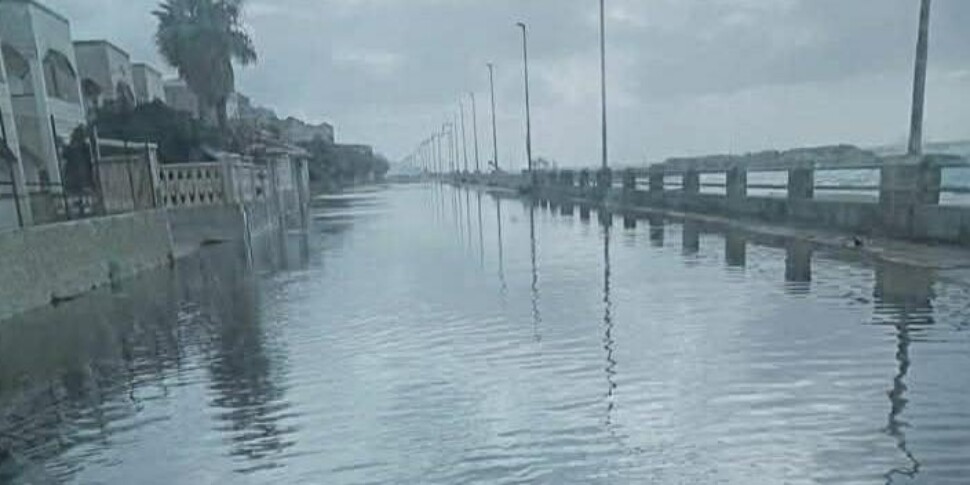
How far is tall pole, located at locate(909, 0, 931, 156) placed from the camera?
15.7 metres

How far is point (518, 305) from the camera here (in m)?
10.7

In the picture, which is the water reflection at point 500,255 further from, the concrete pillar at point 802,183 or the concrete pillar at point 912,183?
the concrete pillar at point 912,183

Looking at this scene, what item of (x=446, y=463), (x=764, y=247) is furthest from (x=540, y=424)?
(x=764, y=247)

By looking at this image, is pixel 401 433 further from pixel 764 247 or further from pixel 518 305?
pixel 764 247

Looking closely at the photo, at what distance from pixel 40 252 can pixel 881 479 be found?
12981 millimetres

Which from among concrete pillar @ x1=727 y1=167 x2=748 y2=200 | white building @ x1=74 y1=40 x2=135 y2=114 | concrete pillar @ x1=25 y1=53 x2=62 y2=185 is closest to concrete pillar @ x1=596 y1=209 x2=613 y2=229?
concrete pillar @ x1=727 y1=167 x2=748 y2=200

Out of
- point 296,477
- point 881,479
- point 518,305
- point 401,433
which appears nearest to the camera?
point 881,479

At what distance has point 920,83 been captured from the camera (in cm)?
1577

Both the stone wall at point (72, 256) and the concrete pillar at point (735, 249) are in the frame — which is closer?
the stone wall at point (72, 256)

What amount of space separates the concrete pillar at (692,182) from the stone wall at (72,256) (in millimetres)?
18478

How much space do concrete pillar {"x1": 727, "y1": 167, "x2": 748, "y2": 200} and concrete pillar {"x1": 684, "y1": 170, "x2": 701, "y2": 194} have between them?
351 centimetres

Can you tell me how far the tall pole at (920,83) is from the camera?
618 inches

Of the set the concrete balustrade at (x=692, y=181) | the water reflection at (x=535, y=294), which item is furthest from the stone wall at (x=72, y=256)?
the concrete balustrade at (x=692, y=181)

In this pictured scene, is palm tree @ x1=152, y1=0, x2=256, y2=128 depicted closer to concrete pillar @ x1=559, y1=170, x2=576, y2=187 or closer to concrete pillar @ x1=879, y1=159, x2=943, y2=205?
concrete pillar @ x1=559, y1=170, x2=576, y2=187
